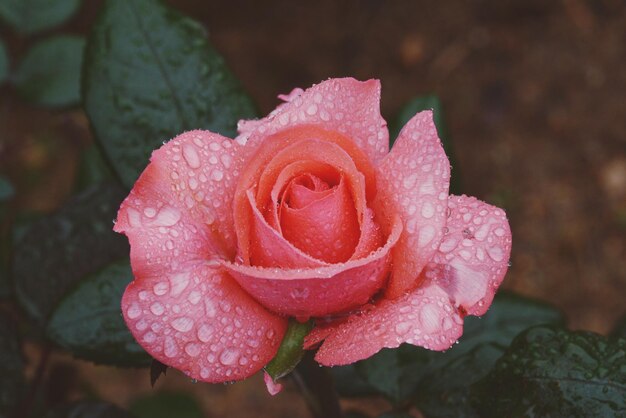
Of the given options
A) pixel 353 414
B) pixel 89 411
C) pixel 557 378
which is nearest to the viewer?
pixel 557 378

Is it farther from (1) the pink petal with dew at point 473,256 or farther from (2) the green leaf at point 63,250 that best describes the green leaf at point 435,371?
(2) the green leaf at point 63,250

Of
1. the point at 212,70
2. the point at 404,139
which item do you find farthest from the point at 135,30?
the point at 404,139

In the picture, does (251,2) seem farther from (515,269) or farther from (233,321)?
(233,321)

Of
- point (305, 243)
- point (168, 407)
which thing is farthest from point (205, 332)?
point (168, 407)

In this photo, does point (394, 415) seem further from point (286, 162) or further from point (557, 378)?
point (286, 162)

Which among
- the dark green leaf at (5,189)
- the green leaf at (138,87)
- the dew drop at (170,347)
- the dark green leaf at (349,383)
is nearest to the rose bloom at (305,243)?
the dew drop at (170,347)

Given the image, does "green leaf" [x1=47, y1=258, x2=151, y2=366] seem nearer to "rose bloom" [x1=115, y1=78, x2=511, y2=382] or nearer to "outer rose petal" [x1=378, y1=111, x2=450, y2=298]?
"rose bloom" [x1=115, y1=78, x2=511, y2=382]
